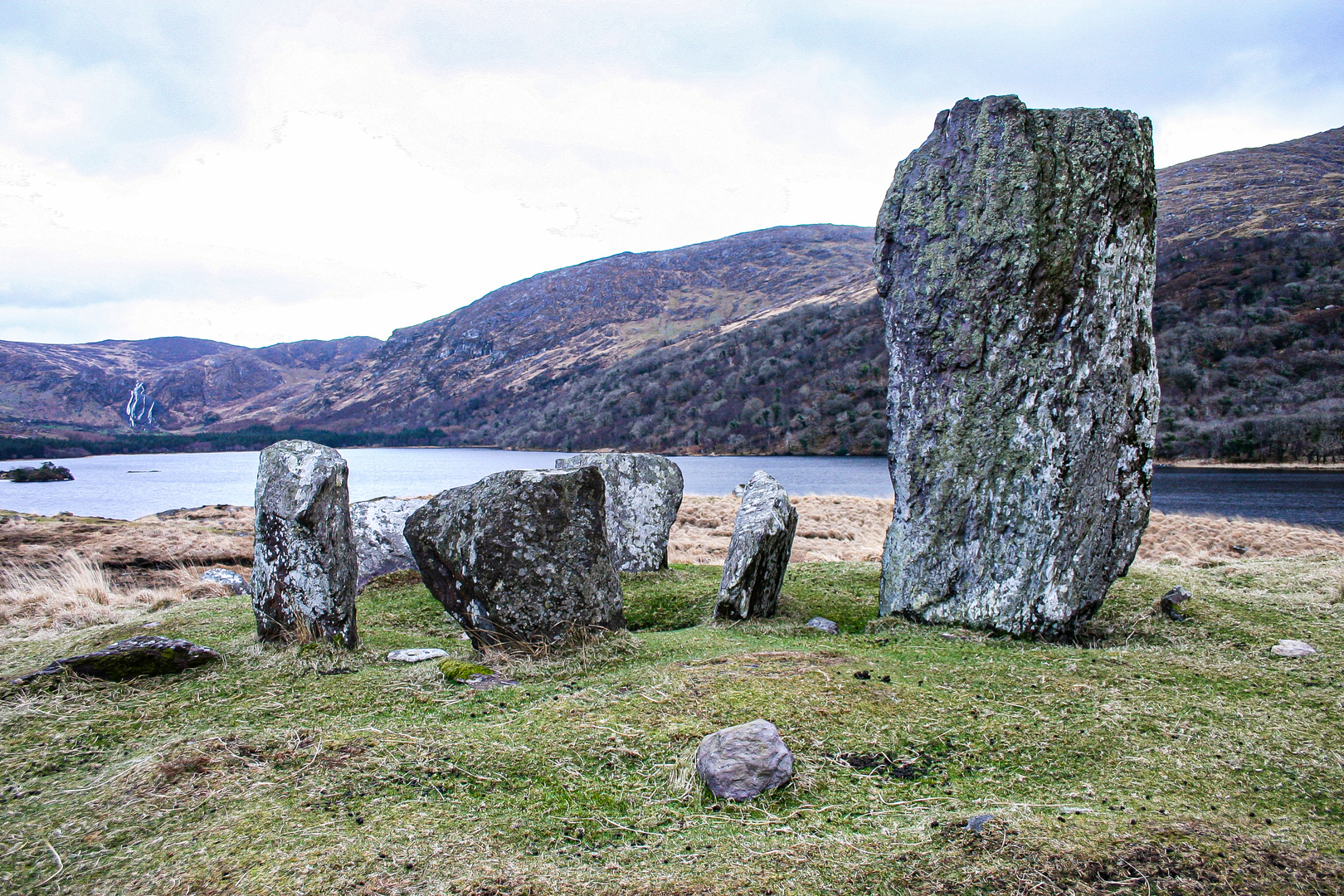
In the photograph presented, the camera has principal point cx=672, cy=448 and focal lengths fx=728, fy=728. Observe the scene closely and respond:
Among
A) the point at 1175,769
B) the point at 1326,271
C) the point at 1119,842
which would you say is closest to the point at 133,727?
the point at 1119,842

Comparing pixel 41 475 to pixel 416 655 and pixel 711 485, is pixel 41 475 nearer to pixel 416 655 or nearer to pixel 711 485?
pixel 711 485

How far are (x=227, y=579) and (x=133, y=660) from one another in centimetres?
791

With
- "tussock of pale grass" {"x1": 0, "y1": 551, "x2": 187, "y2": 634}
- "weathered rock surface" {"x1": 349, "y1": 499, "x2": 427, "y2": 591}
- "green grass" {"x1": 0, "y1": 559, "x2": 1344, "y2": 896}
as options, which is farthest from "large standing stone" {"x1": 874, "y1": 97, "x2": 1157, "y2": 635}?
"tussock of pale grass" {"x1": 0, "y1": 551, "x2": 187, "y2": 634}

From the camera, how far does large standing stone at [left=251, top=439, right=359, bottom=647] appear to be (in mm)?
7266

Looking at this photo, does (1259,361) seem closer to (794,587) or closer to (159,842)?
(794,587)

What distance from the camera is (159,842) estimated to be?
136 inches

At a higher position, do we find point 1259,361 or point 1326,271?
point 1326,271

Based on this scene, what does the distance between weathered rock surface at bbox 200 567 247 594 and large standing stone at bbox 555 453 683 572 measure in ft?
19.5

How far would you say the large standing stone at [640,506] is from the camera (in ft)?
41.6

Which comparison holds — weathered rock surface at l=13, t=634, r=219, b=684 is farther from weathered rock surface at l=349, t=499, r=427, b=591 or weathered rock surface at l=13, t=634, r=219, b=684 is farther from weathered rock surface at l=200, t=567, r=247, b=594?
weathered rock surface at l=200, t=567, r=247, b=594

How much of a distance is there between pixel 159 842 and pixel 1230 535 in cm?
2474

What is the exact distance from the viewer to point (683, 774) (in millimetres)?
4039

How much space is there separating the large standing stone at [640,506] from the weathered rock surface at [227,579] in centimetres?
593

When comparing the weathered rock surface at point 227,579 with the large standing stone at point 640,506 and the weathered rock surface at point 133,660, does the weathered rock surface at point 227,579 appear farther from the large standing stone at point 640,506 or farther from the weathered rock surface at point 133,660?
the weathered rock surface at point 133,660
